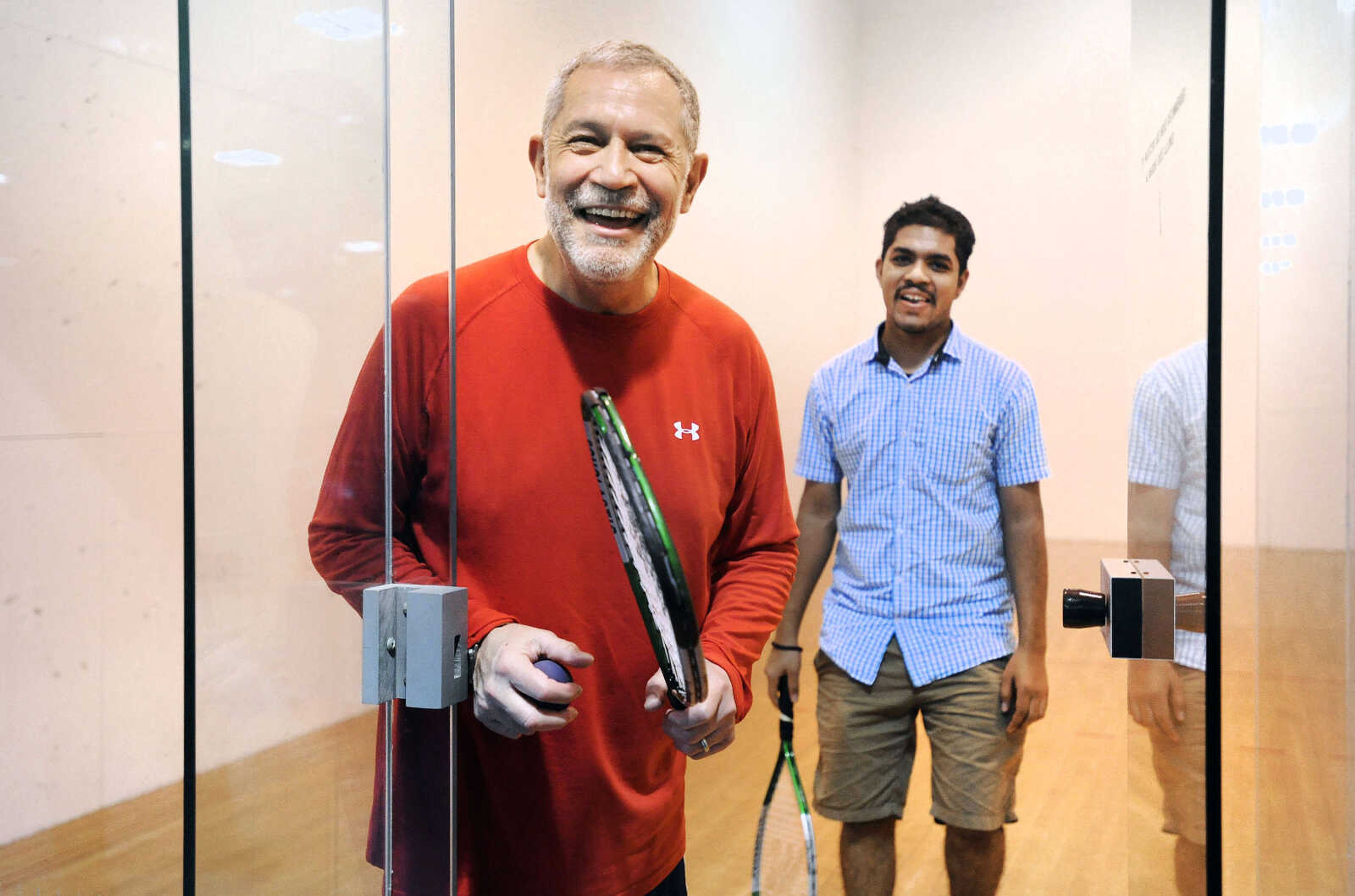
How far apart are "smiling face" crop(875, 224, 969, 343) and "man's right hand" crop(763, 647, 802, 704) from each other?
1.63ft

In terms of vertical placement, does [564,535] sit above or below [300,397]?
below

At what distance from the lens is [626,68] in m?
1.30

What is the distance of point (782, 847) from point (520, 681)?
0.65 m

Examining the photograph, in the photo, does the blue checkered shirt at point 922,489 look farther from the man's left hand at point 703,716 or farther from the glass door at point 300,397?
the glass door at point 300,397

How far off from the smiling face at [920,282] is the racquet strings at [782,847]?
2.28ft

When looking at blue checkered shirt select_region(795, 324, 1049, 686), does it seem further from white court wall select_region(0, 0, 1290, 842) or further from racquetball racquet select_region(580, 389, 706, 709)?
racquetball racquet select_region(580, 389, 706, 709)

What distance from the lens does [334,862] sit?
3.56ft

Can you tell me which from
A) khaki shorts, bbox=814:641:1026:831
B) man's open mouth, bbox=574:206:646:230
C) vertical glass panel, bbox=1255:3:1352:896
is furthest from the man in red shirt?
vertical glass panel, bbox=1255:3:1352:896

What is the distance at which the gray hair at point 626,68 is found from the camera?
1309mm

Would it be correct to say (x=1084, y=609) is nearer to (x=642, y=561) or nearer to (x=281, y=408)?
(x=642, y=561)

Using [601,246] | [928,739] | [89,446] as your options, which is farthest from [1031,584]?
[89,446]

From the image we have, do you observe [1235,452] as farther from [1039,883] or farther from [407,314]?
[407,314]

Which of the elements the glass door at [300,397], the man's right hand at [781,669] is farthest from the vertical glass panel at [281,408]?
the man's right hand at [781,669]

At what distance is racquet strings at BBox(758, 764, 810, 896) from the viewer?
1.57 m
